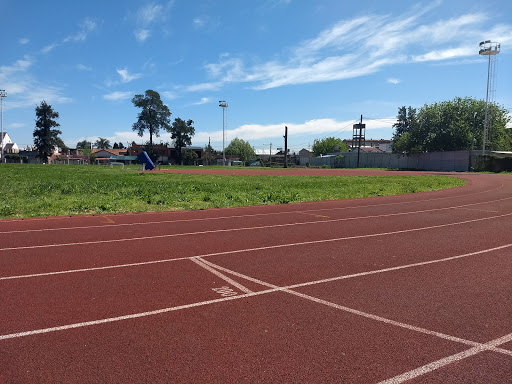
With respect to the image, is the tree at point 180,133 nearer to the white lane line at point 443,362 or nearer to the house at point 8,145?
the house at point 8,145

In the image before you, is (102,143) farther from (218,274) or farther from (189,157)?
(218,274)

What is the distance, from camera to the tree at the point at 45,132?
290ft

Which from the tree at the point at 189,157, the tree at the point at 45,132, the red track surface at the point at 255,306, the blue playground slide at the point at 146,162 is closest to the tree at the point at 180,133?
the tree at the point at 189,157

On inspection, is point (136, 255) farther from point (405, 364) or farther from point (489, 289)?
point (489, 289)

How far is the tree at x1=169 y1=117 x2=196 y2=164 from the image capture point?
320ft

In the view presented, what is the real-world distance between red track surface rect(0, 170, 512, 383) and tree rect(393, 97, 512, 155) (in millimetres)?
59432

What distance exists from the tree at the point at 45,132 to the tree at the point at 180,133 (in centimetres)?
2828

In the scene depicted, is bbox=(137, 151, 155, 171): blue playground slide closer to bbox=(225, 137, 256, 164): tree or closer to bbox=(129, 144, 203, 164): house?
bbox=(129, 144, 203, 164): house

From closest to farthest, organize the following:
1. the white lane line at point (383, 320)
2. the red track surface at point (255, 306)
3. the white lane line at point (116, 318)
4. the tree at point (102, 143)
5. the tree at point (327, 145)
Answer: the red track surface at point (255, 306) < the white lane line at point (383, 320) < the white lane line at point (116, 318) < the tree at point (327, 145) < the tree at point (102, 143)

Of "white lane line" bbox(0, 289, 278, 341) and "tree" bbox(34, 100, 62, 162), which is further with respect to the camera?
"tree" bbox(34, 100, 62, 162)

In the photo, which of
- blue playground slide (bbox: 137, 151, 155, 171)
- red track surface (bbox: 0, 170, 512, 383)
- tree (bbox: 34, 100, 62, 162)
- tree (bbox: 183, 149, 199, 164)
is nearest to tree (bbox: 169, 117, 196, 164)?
tree (bbox: 183, 149, 199, 164)

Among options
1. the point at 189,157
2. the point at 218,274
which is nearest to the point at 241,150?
the point at 189,157

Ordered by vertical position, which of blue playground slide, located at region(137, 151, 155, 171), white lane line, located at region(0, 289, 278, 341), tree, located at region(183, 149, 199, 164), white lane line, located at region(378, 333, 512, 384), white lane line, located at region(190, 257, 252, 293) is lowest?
white lane line, located at region(190, 257, 252, 293)

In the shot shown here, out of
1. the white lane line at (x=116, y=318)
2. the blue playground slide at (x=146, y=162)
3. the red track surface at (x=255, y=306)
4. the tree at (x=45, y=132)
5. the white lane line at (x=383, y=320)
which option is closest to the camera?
the red track surface at (x=255, y=306)
